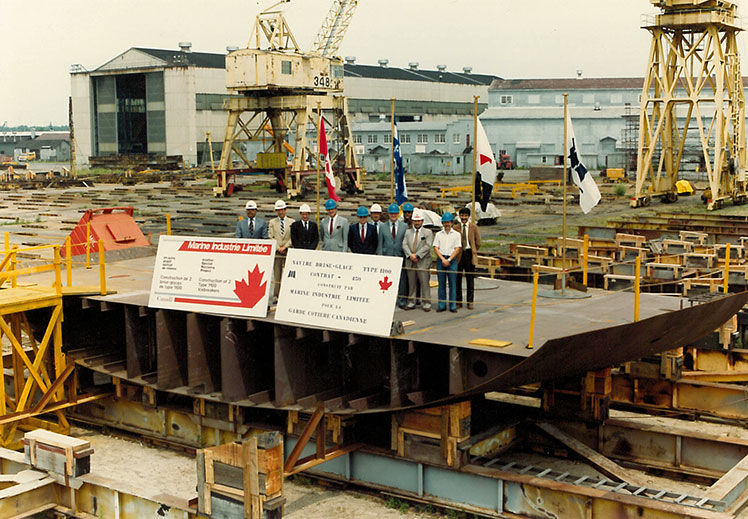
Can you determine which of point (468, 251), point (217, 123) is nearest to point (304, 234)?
point (468, 251)

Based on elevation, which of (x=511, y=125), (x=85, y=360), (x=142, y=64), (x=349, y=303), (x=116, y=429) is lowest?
(x=116, y=429)

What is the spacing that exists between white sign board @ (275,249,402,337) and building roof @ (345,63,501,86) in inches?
3275

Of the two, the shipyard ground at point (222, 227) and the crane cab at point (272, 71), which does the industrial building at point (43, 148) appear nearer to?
the shipyard ground at point (222, 227)

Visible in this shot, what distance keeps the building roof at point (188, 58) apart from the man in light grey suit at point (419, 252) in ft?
234

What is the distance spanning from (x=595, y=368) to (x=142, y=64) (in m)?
77.5

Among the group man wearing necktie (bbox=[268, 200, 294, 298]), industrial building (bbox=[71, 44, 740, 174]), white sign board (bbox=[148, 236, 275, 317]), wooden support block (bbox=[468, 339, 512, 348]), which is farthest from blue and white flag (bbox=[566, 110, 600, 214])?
industrial building (bbox=[71, 44, 740, 174])

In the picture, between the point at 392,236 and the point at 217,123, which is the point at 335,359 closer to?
the point at 392,236

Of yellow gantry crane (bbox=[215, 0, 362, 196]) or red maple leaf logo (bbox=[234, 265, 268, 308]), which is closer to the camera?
red maple leaf logo (bbox=[234, 265, 268, 308])

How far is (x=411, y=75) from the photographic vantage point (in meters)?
105

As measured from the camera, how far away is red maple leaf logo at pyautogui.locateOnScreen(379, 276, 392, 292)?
12.3 metres

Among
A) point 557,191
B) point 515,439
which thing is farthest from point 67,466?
point 557,191

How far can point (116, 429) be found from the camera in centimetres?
1619

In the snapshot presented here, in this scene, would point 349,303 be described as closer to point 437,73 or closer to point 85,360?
point 85,360

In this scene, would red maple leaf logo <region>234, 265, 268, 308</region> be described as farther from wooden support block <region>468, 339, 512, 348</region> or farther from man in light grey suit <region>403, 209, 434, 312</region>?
wooden support block <region>468, 339, 512, 348</region>
